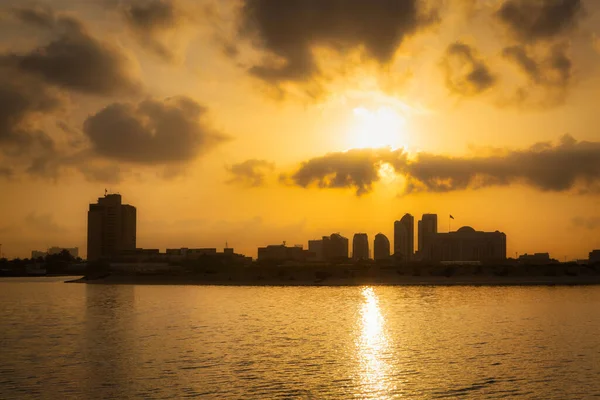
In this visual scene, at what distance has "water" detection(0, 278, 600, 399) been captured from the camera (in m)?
45.9

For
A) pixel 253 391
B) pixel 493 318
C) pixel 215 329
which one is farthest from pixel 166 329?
pixel 493 318

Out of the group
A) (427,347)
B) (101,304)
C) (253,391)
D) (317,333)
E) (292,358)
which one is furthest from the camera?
(101,304)

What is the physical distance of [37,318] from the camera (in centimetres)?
10294

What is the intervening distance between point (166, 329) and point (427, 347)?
35622 mm

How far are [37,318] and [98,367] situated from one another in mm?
54077

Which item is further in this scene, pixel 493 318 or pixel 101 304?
pixel 101 304

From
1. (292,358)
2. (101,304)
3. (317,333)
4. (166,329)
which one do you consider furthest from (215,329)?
(101,304)

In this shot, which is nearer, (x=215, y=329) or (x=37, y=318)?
(x=215, y=329)

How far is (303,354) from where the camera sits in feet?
203

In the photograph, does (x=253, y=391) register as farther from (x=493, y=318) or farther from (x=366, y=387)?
(x=493, y=318)

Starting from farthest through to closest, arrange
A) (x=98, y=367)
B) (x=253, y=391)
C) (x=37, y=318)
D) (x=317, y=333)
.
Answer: (x=37, y=318), (x=317, y=333), (x=98, y=367), (x=253, y=391)

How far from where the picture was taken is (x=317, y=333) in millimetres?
79250

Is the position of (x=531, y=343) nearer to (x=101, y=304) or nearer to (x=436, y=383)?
(x=436, y=383)

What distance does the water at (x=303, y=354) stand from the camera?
45.9m
